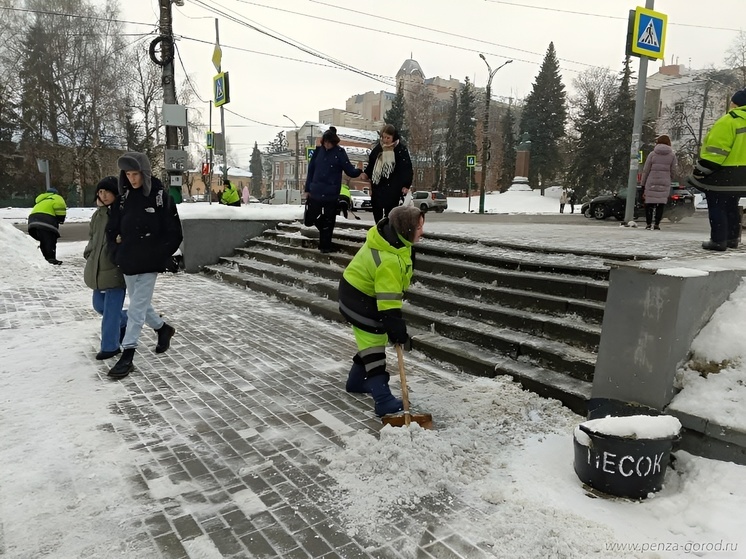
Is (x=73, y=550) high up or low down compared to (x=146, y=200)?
down

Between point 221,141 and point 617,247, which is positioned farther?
point 221,141

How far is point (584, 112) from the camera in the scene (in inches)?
1716

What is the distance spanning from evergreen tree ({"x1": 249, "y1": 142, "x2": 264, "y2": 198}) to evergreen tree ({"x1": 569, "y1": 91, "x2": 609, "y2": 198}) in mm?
66799

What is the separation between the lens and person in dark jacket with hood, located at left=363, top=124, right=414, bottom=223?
680 cm

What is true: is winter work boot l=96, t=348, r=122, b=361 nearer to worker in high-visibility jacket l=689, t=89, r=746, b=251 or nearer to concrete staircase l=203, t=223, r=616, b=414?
concrete staircase l=203, t=223, r=616, b=414

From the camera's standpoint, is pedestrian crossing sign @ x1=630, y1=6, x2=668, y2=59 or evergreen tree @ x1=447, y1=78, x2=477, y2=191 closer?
pedestrian crossing sign @ x1=630, y1=6, x2=668, y2=59

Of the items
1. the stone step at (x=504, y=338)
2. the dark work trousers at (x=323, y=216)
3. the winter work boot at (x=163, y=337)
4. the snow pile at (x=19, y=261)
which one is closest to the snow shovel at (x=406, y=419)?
the stone step at (x=504, y=338)

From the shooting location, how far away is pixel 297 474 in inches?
118

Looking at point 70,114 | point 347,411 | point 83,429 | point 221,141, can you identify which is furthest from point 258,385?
point 70,114

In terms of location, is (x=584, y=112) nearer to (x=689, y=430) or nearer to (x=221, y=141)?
(x=221, y=141)

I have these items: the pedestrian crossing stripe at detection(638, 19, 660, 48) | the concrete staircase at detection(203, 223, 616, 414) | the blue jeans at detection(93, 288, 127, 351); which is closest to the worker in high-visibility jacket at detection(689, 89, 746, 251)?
the concrete staircase at detection(203, 223, 616, 414)

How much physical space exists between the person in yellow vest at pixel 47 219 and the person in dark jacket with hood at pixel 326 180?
5544mm

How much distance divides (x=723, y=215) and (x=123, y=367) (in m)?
6.30

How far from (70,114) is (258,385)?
37358 mm
